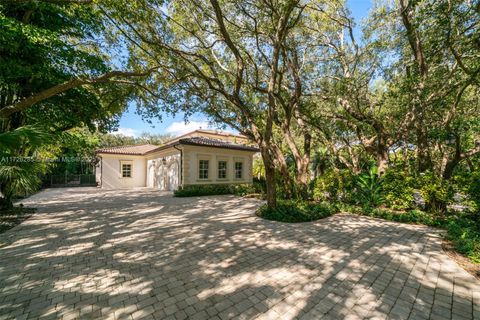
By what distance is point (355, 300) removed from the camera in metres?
2.86

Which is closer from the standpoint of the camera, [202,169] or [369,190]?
[369,190]

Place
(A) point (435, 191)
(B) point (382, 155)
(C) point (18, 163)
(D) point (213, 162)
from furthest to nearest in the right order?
(D) point (213, 162), (B) point (382, 155), (A) point (435, 191), (C) point (18, 163)

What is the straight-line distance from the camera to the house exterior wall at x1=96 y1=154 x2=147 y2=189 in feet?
60.8

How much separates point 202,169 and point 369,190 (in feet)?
34.8

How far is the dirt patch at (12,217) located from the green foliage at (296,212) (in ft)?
26.2

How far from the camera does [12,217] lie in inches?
288

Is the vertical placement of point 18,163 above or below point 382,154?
below

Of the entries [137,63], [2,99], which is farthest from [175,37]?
[2,99]

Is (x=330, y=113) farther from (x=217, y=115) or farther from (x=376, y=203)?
(x=217, y=115)

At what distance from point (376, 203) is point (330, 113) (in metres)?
5.35

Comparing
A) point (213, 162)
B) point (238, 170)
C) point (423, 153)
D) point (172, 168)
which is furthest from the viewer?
point (238, 170)

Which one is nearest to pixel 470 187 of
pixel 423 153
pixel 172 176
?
pixel 423 153

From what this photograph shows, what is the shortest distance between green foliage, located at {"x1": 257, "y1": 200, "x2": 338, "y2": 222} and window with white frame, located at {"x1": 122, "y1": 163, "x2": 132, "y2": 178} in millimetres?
16456

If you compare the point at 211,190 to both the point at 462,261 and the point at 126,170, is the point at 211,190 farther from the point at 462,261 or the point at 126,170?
the point at 462,261
